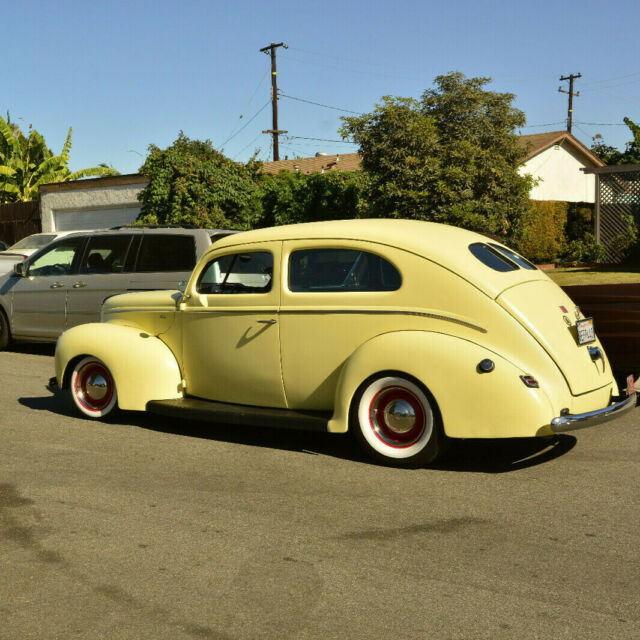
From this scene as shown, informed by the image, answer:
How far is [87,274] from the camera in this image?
11.5 meters

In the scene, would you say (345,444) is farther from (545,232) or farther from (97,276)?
(545,232)

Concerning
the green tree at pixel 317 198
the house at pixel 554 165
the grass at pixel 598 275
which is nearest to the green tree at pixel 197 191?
the green tree at pixel 317 198

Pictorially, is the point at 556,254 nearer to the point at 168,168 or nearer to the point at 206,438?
the point at 168,168

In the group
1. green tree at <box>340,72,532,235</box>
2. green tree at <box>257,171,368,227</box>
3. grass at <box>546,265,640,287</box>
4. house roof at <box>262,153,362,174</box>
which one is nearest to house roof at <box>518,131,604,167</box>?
house roof at <box>262,153,362,174</box>

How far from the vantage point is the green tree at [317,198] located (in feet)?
76.3

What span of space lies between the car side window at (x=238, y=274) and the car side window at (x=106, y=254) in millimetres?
4398

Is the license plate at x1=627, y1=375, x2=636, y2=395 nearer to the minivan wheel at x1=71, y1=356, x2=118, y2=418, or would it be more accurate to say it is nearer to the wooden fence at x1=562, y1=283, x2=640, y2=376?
the wooden fence at x1=562, y1=283, x2=640, y2=376

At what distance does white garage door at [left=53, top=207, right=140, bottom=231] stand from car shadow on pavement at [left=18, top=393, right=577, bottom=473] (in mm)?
22102

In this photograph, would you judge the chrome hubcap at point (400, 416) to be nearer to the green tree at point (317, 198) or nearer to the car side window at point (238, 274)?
the car side window at point (238, 274)

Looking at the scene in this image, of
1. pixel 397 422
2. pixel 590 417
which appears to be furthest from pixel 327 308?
pixel 590 417

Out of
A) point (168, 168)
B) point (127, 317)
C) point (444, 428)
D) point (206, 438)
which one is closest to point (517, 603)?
point (444, 428)

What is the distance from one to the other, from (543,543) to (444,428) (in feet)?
4.44

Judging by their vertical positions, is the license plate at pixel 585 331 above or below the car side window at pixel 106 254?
below

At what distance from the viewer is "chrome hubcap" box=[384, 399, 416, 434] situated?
232 inches
